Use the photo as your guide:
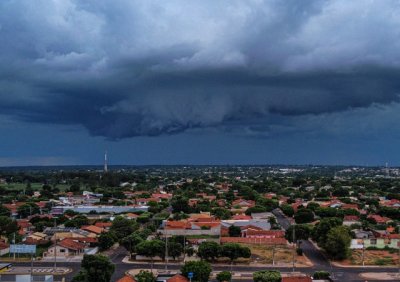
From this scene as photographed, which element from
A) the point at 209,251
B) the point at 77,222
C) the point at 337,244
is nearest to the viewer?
the point at 209,251

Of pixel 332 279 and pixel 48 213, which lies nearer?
pixel 332 279

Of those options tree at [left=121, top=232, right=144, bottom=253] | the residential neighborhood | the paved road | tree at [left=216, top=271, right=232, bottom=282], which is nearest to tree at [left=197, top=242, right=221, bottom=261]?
the residential neighborhood

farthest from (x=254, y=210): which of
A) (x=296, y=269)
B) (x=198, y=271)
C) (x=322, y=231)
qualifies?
(x=198, y=271)

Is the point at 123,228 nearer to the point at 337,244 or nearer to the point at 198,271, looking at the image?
the point at 198,271

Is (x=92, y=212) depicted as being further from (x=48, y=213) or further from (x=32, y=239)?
(x=32, y=239)

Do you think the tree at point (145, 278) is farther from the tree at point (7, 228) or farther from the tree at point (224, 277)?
the tree at point (7, 228)

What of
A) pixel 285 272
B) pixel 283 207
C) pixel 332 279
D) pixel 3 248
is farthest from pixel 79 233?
A: pixel 283 207
